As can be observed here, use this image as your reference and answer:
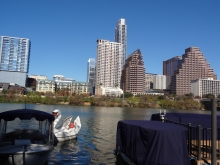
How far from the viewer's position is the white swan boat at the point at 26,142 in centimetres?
1115

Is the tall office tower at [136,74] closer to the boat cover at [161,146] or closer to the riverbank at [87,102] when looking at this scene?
the riverbank at [87,102]

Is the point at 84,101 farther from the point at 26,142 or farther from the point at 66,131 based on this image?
the point at 26,142

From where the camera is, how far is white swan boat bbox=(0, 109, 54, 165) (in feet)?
36.6

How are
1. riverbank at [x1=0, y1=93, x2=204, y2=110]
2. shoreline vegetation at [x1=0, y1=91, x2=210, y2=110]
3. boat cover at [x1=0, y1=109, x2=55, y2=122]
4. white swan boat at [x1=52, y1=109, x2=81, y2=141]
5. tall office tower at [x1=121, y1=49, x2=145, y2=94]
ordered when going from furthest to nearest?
tall office tower at [x1=121, y1=49, x2=145, y2=94] → shoreline vegetation at [x1=0, y1=91, x2=210, y2=110] → riverbank at [x1=0, y1=93, x2=204, y2=110] → white swan boat at [x1=52, y1=109, x2=81, y2=141] → boat cover at [x1=0, y1=109, x2=55, y2=122]

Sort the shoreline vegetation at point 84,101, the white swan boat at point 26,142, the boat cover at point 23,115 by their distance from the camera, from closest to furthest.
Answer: the white swan boat at point 26,142 → the boat cover at point 23,115 → the shoreline vegetation at point 84,101

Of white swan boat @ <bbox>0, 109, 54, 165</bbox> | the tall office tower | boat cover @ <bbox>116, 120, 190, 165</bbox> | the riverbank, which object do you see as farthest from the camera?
the tall office tower

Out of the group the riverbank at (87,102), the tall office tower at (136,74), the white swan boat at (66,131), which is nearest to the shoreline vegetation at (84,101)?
the riverbank at (87,102)

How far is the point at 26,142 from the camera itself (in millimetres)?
12617

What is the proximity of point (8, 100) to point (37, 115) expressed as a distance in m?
104

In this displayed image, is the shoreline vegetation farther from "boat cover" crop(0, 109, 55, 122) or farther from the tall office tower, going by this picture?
"boat cover" crop(0, 109, 55, 122)

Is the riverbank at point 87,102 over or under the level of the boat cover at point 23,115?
under

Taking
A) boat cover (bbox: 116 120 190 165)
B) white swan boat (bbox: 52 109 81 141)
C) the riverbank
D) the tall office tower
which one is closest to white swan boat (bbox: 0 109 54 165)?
white swan boat (bbox: 52 109 81 141)

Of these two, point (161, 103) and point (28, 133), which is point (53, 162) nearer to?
point (28, 133)

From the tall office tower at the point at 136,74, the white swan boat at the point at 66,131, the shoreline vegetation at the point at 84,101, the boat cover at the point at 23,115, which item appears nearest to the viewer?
the boat cover at the point at 23,115
